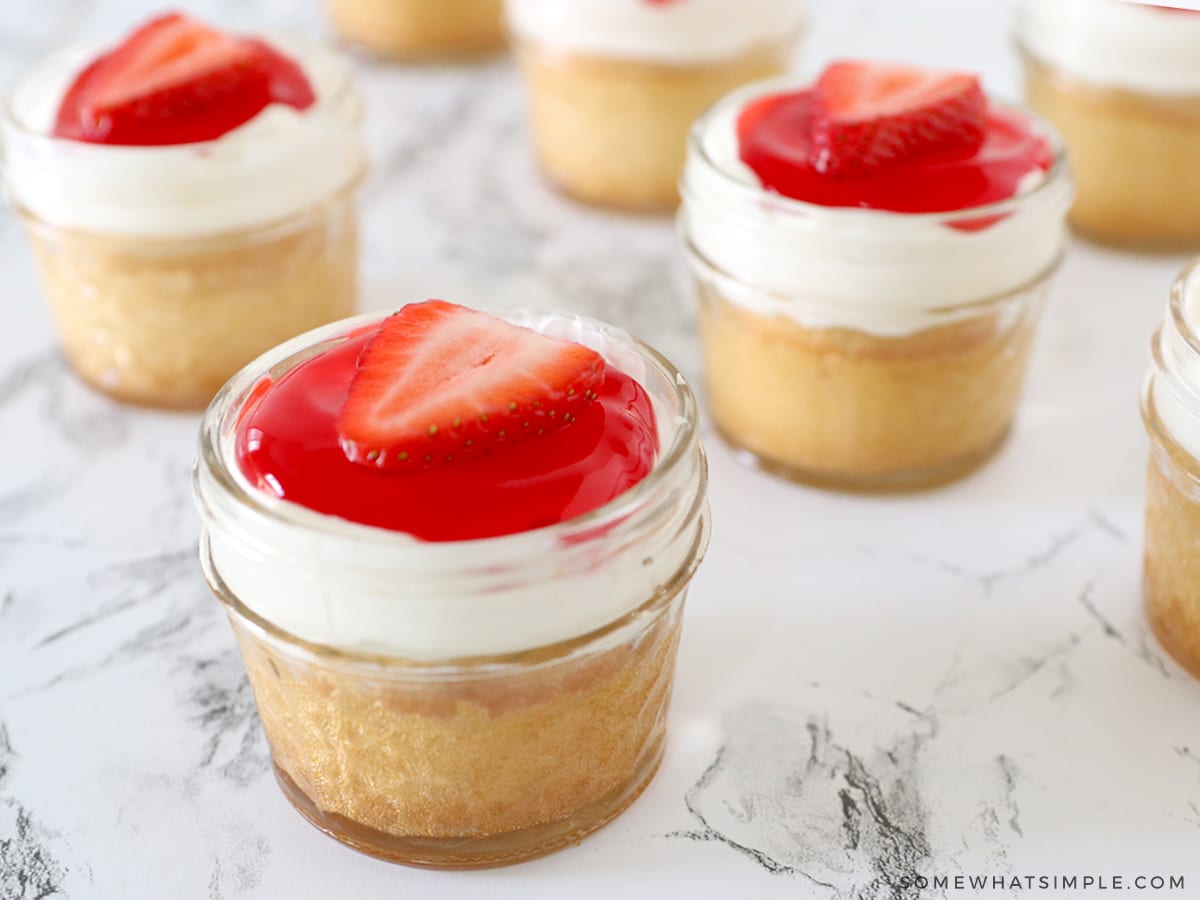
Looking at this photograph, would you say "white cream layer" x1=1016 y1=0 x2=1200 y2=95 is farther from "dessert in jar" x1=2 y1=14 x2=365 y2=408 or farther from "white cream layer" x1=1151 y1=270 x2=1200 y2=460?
"dessert in jar" x1=2 y1=14 x2=365 y2=408

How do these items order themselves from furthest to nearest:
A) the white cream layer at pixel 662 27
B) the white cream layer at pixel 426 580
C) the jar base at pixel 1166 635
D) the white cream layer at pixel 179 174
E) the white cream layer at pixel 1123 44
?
the white cream layer at pixel 662 27
the white cream layer at pixel 1123 44
the white cream layer at pixel 179 174
the jar base at pixel 1166 635
the white cream layer at pixel 426 580

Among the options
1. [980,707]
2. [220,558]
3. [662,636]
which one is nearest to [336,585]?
[220,558]

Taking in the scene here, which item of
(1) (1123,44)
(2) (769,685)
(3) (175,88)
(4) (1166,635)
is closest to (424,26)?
(3) (175,88)

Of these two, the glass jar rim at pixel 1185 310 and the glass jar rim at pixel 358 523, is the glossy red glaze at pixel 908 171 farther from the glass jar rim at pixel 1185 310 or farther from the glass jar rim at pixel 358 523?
the glass jar rim at pixel 358 523

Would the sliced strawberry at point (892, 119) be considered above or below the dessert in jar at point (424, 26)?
above

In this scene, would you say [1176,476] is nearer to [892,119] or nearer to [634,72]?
[892,119]

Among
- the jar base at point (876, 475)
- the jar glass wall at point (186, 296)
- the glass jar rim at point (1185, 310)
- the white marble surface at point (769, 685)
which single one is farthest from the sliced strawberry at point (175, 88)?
the glass jar rim at point (1185, 310)

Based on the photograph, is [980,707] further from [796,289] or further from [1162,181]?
[1162,181]

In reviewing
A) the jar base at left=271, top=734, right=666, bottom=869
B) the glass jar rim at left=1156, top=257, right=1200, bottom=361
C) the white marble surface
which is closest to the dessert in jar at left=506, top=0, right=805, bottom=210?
the white marble surface
